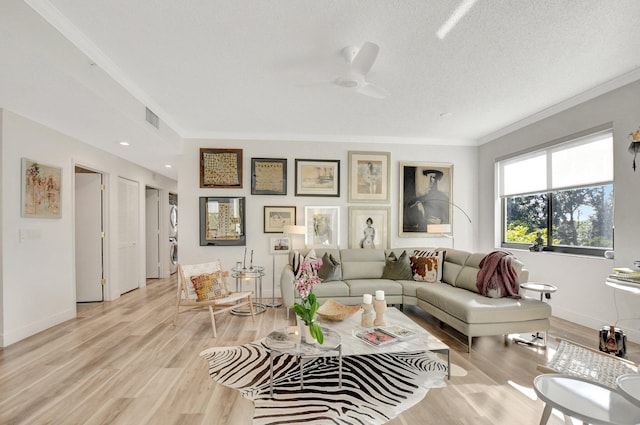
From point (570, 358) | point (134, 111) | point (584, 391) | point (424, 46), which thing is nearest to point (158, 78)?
point (134, 111)

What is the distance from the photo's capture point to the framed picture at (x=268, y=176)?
199 inches

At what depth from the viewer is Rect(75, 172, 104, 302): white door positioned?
4.86m

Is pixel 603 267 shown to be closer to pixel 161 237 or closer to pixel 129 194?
pixel 129 194

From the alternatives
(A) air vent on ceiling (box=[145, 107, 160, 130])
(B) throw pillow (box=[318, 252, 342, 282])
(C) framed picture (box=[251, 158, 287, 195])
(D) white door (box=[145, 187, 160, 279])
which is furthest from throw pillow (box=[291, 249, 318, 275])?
(D) white door (box=[145, 187, 160, 279])

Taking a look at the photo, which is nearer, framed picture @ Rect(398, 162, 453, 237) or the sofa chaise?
the sofa chaise

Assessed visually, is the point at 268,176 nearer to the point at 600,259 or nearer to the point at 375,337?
the point at 375,337

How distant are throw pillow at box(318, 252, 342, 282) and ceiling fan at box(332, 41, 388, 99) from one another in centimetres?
245

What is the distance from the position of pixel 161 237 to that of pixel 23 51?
5.37 m

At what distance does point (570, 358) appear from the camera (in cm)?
259

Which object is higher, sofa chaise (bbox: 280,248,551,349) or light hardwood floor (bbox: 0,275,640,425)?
sofa chaise (bbox: 280,248,551,349)

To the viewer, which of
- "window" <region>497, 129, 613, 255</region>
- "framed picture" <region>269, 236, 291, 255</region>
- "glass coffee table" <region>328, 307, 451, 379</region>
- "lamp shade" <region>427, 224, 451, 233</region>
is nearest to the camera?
"glass coffee table" <region>328, 307, 451, 379</region>

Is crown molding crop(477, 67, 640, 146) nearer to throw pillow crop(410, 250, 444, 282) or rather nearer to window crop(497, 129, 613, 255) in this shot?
window crop(497, 129, 613, 255)

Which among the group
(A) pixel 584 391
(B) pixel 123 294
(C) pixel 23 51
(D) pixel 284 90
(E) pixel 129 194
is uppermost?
(D) pixel 284 90

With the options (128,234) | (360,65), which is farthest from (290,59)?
(128,234)
